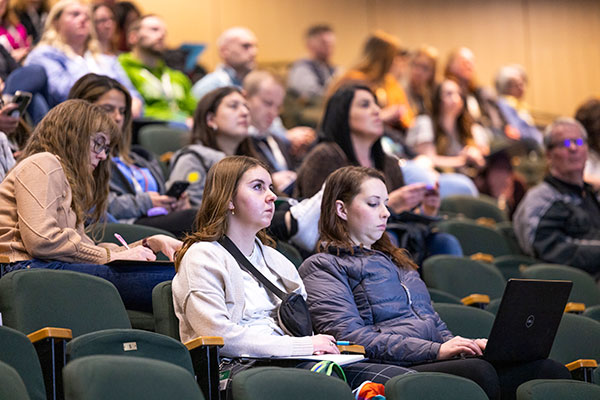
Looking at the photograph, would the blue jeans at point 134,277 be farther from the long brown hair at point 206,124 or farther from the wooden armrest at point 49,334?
the long brown hair at point 206,124

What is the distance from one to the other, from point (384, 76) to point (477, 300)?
11.4ft

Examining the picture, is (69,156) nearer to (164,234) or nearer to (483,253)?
(164,234)

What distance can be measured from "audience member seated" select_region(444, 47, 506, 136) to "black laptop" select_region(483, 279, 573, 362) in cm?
484

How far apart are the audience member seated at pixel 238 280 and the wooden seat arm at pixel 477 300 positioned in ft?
3.31

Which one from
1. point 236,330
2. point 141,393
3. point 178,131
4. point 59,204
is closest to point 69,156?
point 59,204

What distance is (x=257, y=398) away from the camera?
227 centimetres

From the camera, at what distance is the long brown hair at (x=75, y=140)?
10.6ft

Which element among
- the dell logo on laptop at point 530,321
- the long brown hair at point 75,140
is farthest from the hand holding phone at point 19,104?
the dell logo on laptop at point 530,321

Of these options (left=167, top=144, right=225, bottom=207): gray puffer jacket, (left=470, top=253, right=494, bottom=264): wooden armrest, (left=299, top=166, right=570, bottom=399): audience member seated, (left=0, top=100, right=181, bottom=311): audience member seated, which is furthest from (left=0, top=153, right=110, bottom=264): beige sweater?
(left=470, top=253, right=494, bottom=264): wooden armrest

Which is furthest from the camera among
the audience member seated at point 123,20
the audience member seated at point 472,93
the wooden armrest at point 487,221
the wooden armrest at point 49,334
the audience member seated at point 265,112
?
the audience member seated at point 472,93

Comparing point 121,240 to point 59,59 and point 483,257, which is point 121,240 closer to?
point 483,257

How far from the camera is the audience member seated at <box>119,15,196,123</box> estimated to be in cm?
623

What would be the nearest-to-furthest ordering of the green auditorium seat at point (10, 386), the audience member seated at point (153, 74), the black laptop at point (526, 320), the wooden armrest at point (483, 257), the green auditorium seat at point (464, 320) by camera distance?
the green auditorium seat at point (10, 386), the black laptop at point (526, 320), the green auditorium seat at point (464, 320), the wooden armrest at point (483, 257), the audience member seated at point (153, 74)

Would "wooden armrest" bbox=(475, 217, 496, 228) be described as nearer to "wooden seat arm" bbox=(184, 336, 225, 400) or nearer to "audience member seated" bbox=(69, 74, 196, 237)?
"audience member seated" bbox=(69, 74, 196, 237)
